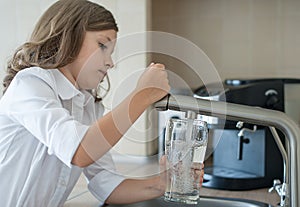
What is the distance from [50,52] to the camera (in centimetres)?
97

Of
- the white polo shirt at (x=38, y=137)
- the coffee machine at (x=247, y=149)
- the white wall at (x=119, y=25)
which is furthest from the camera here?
the white wall at (x=119, y=25)

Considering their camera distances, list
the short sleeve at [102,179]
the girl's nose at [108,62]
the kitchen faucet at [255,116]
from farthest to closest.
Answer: the short sleeve at [102,179] → the girl's nose at [108,62] → the kitchen faucet at [255,116]

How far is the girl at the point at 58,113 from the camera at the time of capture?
0.78 metres

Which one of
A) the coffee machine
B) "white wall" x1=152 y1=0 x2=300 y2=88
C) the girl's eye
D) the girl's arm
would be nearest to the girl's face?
the girl's eye

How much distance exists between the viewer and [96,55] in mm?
926

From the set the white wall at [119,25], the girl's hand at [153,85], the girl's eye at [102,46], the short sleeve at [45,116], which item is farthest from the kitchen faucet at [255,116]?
the white wall at [119,25]

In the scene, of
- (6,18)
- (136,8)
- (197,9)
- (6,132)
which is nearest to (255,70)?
(197,9)

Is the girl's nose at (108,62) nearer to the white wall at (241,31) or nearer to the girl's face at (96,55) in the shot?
the girl's face at (96,55)

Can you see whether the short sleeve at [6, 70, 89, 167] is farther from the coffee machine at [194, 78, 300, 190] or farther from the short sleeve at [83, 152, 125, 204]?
the coffee machine at [194, 78, 300, 190]

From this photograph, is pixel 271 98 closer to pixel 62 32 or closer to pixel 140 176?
pixel 140 176

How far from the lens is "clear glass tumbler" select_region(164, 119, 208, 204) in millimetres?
828

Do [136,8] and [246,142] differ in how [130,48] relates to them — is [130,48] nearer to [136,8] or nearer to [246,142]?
[246,142]

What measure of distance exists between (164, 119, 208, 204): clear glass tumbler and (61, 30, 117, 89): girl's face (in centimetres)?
17

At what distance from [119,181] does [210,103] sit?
0.44 meters
